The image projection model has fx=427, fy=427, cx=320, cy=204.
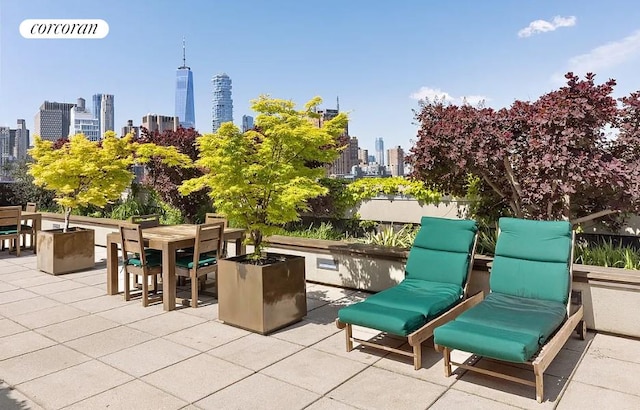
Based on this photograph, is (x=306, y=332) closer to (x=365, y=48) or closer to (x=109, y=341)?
(x=109, y=341)

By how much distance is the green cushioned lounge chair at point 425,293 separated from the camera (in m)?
3.65

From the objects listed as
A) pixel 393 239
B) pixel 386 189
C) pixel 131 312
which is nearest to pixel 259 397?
pixel 131 312

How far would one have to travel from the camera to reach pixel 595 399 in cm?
304

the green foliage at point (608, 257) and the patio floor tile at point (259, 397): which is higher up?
the green foliage at point (608, 257)

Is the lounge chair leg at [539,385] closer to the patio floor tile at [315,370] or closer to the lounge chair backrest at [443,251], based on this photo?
the patio floor tile at [315,370]

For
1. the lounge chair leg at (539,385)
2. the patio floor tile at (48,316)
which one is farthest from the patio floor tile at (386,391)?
the patio floor tile at (48,316)

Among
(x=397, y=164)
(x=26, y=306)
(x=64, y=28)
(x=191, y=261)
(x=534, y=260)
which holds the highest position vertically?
(x=64, y=28)

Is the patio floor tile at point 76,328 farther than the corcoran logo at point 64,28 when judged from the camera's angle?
No

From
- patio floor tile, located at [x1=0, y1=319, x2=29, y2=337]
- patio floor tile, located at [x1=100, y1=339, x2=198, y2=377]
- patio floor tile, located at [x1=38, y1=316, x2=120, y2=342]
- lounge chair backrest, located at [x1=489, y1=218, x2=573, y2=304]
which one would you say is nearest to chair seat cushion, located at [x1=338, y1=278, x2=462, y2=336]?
lounge chair backrest, located at [x1=489, y1=218, x2=573, y2=304]

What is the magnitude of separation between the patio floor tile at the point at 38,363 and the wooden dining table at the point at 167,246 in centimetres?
142

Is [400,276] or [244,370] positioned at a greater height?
[400,276]

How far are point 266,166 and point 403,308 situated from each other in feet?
6.85

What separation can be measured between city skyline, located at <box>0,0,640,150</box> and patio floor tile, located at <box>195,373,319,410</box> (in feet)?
9.60

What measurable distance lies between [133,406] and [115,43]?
13522 millimetres
